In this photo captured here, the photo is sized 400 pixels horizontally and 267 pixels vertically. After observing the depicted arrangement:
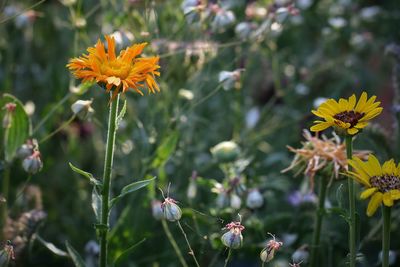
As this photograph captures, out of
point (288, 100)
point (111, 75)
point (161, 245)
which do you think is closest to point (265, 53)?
point (288, 100)

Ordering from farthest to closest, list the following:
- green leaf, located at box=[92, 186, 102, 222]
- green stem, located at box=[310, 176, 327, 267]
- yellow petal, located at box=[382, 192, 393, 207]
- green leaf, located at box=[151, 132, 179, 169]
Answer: green leaf, located at box=[151, 132, 179, 169], green stem, located at box=[310, 176, 327, 267], green leaf, located at box=[92, 186, 102, 222], yellow petal, located at box=[382, 192, 393, 207]

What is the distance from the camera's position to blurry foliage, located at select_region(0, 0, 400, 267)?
4.05 ft

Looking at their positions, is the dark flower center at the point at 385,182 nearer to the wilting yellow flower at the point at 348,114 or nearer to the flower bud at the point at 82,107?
the wilting yellow flower at the point at 348,114

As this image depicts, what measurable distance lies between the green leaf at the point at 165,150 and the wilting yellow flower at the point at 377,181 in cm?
40

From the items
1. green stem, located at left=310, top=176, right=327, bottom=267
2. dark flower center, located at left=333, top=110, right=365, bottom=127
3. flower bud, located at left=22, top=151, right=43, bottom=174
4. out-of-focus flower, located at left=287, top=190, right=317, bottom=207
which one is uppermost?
dark flower center, located at left=333, top=110, right=365, bottom=127

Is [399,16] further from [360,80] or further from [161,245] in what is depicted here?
[161,245]

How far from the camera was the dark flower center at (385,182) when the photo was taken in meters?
0.82

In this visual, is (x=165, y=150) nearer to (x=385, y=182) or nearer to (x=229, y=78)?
(x=229, y=78)

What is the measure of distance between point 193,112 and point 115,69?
0.60 m

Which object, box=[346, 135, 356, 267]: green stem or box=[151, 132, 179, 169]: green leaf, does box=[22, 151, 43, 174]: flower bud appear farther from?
box=[346, 135, 356, 267]: green stem

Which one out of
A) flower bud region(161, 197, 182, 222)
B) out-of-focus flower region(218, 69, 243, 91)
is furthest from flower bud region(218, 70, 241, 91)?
flower bud region(161, 197, 182, 222)

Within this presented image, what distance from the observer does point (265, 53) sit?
1644 mm

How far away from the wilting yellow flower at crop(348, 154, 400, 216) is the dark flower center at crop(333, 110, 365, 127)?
5 cm

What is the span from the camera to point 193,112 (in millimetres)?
1461
